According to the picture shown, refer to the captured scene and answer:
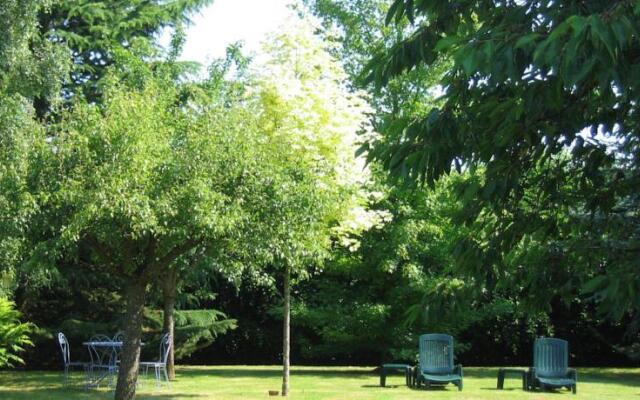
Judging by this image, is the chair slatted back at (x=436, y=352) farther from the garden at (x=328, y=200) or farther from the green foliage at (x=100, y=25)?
the green foliage at (x=100, y=25)

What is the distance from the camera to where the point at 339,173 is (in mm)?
13875

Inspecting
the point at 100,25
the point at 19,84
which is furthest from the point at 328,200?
the point at 100,25

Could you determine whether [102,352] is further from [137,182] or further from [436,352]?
[137,182]

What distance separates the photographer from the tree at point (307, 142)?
11.3m

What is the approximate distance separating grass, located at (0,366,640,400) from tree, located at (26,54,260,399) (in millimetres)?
3048

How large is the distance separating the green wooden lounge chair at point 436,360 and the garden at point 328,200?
0.14ft

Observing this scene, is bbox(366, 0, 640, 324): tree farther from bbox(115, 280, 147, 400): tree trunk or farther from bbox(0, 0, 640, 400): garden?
bbox(115, 280, 147, 400): tree trunk

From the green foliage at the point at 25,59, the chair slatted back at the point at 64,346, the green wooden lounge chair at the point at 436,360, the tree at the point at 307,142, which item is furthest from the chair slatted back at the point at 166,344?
the green foliage at the point at 25,59

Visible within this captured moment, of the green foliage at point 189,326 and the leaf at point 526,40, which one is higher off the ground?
the leaf at point 526,40

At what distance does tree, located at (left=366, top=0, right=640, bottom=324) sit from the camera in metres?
3.09

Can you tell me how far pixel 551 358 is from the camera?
50.3ft

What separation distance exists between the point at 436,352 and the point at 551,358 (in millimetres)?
2185

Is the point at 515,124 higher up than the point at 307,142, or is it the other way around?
the point at 307,142

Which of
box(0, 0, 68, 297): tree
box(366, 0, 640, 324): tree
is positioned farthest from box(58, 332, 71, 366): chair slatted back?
box(366, 0, 640, 324): tree
